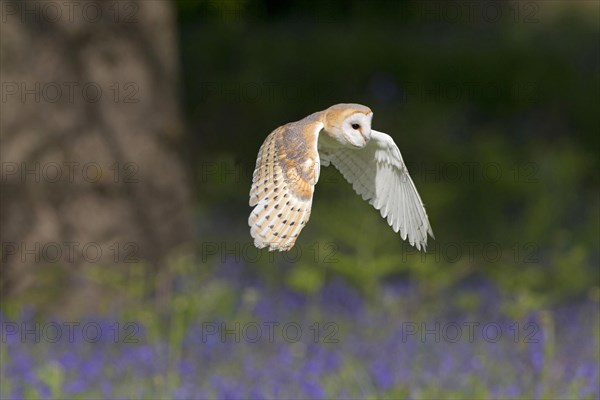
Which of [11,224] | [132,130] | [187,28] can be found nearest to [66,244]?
[11,224]

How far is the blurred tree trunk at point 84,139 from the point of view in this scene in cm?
646

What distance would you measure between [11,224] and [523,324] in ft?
9.11

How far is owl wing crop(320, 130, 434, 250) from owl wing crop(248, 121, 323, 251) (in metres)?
0.26

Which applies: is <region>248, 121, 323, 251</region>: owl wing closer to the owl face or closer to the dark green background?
the owl face

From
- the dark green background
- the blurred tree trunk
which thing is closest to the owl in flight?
the blurred tree trunk

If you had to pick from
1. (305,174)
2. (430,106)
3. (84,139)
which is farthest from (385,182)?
(430,106)

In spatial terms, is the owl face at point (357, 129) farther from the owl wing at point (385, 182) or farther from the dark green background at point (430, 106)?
the dark green background at point (430, 106)

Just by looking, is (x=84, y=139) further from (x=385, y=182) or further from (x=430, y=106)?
(x=430, y=106)

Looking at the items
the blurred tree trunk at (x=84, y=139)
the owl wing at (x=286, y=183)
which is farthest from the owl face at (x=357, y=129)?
the blurred tree trunk at (x=84, y=139)

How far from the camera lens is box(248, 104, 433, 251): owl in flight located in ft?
7.74

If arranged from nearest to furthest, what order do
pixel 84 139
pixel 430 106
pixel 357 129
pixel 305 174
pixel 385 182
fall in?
1. pixel 357 129
2. pixel 305 174
3. pixel 385 182
4. pixel 84 139
5. pixel 430 106

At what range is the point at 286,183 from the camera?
8.27 feet

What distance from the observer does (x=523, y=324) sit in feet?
18.7

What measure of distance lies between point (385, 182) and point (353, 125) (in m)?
0.75
